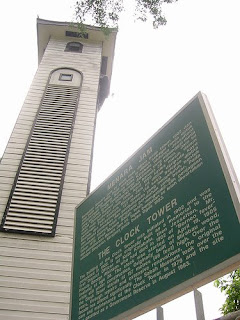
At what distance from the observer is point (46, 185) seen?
416 inches

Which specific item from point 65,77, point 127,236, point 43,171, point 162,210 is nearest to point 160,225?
point 162,210

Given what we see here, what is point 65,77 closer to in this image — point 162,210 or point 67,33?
point 67,33

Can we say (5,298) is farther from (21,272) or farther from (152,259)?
(152,259)

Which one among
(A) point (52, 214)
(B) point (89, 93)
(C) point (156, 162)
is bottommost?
(C) point (156, 162)

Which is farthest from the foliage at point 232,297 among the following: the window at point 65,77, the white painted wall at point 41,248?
the window at point 65,77

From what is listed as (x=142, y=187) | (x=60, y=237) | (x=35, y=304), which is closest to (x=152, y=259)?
(x=142, y=187)

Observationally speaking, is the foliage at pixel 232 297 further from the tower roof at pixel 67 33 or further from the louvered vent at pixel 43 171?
the tower roof at pixel 67 33

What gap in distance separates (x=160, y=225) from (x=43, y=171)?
26.6ft

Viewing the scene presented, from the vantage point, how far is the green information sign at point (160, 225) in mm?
2838

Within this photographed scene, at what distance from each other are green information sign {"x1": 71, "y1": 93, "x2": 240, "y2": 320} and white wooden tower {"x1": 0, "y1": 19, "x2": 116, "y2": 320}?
4497 mm

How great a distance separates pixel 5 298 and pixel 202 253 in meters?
6.69

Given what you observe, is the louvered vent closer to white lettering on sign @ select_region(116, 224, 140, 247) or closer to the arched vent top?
the arched vent top

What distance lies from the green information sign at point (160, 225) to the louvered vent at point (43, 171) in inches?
213

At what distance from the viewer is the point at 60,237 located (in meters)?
9.42
